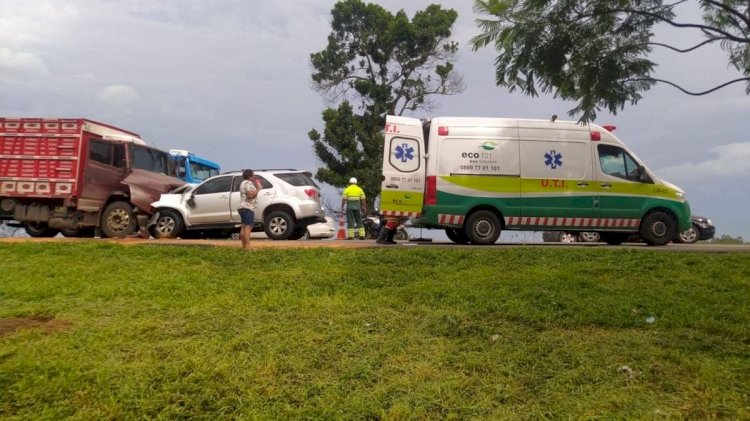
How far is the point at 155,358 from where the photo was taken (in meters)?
4.50

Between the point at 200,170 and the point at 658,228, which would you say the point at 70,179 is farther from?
the point at 658,228

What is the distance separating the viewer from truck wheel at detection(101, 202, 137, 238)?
519 inches

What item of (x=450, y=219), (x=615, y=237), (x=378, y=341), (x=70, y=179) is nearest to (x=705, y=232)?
(x=615, y=237)

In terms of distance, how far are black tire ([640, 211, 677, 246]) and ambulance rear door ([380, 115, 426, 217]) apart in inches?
184

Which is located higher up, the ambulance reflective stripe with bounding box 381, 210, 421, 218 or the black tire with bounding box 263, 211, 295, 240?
the ambulance reflective stripe with bounding box 381, 210, 421, 218

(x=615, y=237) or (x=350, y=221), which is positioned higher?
(x=350, y=221)

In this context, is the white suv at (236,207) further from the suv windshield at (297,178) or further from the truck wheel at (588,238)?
the truck wheel at (588,238)

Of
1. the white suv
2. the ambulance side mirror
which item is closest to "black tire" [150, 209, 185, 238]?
the white suv

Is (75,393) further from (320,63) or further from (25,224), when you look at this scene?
(320,63)

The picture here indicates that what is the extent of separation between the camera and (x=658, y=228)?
11852 mm

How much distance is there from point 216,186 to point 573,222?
25.6ft

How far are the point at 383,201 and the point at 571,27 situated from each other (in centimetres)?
708

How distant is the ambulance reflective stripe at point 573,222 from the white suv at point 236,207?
436 centimetres

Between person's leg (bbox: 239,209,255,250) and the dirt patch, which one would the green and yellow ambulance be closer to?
person's leg (bbox: 239,209,255,250)
